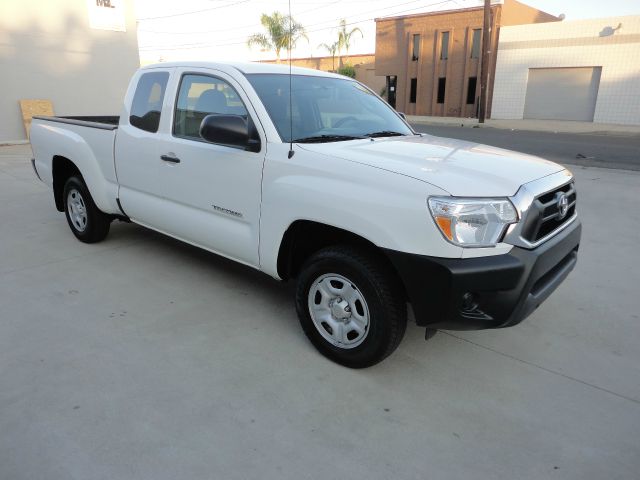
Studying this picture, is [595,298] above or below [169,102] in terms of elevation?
below

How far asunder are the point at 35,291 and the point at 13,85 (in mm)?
12977

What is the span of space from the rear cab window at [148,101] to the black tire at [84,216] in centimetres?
115

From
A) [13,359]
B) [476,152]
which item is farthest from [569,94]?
[13,359]

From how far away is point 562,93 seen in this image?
3023 cm

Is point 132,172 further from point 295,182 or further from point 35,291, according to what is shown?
point 295,182

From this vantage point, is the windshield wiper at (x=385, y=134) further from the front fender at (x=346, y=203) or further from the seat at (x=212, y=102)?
the seat at (x=212, y=102)

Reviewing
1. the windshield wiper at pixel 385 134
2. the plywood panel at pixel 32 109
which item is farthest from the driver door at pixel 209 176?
the plywood panel at pixel 32 109

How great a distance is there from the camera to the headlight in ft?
8.45

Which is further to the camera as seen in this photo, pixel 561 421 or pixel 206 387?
pixel 206 387

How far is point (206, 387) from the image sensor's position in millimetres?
2957

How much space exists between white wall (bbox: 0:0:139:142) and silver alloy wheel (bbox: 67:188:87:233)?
11344 mm

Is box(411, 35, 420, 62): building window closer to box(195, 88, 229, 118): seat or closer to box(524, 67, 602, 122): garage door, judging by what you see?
box(524, 67, 602, 122): garage door

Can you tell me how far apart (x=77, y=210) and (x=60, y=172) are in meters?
0.55

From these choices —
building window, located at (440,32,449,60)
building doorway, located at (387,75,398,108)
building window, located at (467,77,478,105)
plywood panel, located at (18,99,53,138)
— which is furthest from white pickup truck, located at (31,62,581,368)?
building doorway, located at (387,75,398,108)
